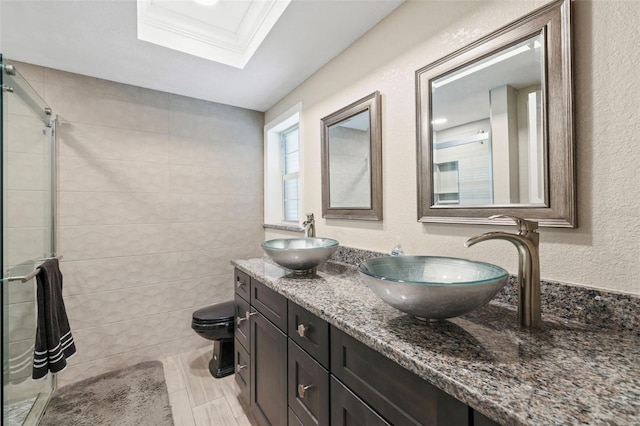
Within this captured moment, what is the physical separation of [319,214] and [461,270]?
123 centimetres

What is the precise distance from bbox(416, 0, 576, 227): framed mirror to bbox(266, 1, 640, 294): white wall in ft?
0.13

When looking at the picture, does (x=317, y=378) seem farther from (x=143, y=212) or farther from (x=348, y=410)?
(x=143, y=212)

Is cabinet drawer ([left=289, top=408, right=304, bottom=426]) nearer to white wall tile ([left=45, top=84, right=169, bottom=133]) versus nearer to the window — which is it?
the window

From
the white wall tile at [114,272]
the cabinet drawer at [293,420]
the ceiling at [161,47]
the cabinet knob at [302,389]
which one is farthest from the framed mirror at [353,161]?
the white wall tile at [114,272]

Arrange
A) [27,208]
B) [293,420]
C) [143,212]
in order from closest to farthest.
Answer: [293,420]
[27,208]
[143,212]

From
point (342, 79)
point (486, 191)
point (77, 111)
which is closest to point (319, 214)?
point (342, 79)

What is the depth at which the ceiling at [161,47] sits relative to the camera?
4.81 feet

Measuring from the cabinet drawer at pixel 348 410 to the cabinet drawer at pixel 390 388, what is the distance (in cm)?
2

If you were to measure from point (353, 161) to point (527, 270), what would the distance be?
1134 millimetres

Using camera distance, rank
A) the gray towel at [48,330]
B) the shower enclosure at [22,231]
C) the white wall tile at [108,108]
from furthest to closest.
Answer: the white wall tile at [108,108] → the gray towel at [48,330] → the shower enclosure at [22,231]

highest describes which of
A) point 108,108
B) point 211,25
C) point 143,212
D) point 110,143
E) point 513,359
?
point 211,25

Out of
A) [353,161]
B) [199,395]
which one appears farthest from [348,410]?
[199,395]

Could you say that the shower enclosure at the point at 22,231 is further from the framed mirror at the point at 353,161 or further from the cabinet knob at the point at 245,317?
the framed mirror at the point at 353,161

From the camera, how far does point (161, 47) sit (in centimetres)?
179
